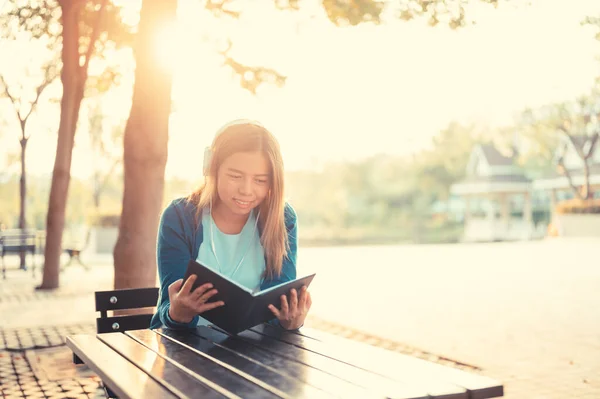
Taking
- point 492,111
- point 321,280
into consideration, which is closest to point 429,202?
point 492,111

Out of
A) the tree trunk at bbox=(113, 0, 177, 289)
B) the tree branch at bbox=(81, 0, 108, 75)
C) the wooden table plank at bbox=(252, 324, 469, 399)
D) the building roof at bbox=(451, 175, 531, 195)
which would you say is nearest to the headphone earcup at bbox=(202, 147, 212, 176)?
the wooden table plank at bbox=(252, 324, 469, 399)

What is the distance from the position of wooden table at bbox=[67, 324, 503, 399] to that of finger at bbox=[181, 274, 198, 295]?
200mm

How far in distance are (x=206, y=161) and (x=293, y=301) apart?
0.74 meters

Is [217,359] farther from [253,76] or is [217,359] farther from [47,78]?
[47,78]

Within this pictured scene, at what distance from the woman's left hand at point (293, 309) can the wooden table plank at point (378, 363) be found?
Result: 0.15ft

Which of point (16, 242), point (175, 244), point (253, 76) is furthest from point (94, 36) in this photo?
point (175, 244)

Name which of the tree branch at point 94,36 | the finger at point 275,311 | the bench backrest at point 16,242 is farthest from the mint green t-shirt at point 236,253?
the bench backrest at point 16,242

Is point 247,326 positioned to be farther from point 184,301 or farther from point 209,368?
point 209,368

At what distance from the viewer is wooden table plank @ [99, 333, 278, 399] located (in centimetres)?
200

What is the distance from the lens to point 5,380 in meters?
5.56

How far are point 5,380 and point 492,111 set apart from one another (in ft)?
178

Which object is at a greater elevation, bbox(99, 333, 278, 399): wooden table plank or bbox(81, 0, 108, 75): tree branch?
bbox(81, 0, 108, 75): tree branch

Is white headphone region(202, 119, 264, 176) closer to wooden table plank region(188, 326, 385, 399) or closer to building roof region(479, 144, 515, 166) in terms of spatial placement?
wooden table plank region(188, 326, 385, 399)

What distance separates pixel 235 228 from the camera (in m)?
3.20
